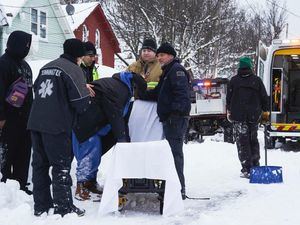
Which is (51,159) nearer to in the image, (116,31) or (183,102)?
(183,102)

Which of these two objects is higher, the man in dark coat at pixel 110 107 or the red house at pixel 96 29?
the red house at pixel 96 29

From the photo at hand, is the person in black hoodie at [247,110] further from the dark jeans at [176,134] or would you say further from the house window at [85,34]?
the house window at [85,34]

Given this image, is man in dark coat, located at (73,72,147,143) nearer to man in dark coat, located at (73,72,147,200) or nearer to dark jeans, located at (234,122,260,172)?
man in dark coat, located at (73,72,147,200)

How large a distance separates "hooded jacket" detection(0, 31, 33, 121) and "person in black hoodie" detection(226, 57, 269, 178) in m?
3.50

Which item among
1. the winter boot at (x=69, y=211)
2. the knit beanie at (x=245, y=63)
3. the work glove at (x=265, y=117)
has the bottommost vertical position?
the winter boot at (x=69, y=211)

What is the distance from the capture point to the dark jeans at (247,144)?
329 inches

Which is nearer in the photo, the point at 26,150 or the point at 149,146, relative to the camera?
the point at 149,146

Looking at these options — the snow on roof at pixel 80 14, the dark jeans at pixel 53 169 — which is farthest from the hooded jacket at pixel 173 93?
the snow on roof at pixel 80 14

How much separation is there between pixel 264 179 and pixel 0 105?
3847mm

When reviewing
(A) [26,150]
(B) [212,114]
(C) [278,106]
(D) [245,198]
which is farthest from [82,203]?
(B) [212,114]

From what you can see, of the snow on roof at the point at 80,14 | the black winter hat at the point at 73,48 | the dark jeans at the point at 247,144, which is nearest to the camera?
the black winter hat at the point at 73,48

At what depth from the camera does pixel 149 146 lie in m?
5.60

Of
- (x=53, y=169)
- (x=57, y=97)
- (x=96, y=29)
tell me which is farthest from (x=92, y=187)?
(x=96, y=29)

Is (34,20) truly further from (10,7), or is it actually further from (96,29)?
(96,29)
